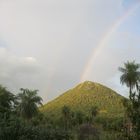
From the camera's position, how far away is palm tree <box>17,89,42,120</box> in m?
70.5

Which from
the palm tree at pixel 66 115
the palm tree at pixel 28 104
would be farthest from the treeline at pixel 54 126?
the palm tree at pixel 66 115

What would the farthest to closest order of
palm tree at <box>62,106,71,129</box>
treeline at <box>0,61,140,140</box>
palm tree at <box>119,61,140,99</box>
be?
palm tree at <box>62,106,71,129</box>
palm tree at <box>119,61,140,99</box>
treeline at <box>0,61,140,140</box>

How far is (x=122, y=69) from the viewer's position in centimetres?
5856

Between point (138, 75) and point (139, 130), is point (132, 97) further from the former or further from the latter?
point (138, 75)

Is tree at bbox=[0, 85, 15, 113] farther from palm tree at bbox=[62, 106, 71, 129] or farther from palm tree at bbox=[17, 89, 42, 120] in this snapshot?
palm tree at bbox=[62, 106, 71, 129]

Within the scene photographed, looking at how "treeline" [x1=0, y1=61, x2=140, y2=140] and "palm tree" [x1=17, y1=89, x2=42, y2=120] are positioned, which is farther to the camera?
"palm tree" [x1=17, y1=89, x2=42, y2=120]

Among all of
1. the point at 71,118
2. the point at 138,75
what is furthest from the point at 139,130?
the point at 71,118

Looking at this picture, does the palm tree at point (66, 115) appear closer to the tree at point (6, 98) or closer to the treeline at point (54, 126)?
the treeline at point (54, 126)

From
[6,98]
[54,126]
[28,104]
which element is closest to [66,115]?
[28,104]

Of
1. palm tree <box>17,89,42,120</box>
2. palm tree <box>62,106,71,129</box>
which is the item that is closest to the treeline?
palm tree <box>17,89,42,120</box>

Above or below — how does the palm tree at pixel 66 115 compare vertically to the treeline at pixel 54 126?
above

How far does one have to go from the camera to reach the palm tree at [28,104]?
231 feet

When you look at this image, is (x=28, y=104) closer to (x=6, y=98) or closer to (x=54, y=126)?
(x=6, y=98)

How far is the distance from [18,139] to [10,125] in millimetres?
1551
